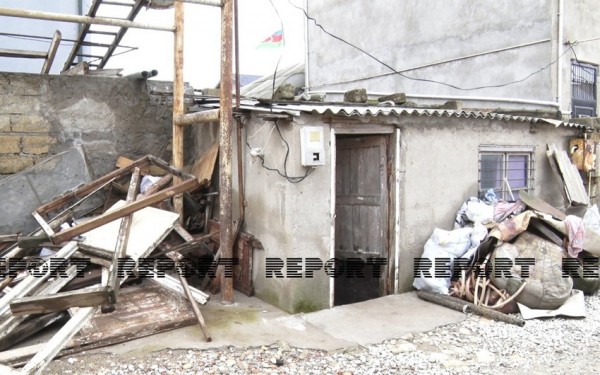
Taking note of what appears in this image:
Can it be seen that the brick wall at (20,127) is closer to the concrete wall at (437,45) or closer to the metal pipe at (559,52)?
the concrete wall at (437,45)

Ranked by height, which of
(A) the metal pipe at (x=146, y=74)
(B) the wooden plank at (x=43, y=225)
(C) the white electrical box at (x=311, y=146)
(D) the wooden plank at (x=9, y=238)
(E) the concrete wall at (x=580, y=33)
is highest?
(E) the concrete wall at (x=580, y=33)

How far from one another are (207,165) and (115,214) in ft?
5.77

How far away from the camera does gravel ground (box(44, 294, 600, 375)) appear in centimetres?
436

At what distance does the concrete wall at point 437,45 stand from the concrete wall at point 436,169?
2.74 m

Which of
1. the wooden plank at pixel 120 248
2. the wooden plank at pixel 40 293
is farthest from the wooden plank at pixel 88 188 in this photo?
the wooden plank at pixel 40 293

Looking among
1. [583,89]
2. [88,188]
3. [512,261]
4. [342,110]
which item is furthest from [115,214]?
[583,89]

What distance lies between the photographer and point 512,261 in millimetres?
6234

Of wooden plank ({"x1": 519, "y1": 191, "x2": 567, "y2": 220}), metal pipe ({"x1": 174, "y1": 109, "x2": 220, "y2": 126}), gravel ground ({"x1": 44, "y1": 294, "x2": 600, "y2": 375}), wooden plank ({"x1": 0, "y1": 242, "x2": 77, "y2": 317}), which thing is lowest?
gravel ground ({"x1": 44, "y1": 294, "x2": 600, "y2": 375})

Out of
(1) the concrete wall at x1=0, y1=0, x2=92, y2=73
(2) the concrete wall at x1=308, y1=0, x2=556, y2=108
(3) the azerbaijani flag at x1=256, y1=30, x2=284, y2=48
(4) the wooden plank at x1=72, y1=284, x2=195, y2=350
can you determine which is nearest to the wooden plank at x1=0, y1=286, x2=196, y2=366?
(4) the wooden plank at x1=72, y1=284, x2=195, y2=350

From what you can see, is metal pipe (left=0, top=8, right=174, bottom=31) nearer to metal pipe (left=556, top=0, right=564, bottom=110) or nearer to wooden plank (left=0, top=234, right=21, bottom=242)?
wooden plank (left=0, top=234, right=21, bottom=242)

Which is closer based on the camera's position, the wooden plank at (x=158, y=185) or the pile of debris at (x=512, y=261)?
the pile of debris at (x=512, y=261)

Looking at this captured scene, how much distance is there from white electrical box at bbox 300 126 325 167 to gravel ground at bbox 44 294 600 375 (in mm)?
2086

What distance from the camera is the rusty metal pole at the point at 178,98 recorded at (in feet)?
23.0

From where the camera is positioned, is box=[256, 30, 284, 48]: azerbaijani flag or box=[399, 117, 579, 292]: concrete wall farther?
box=[256, 30, 284, 48]: azerbaijani flag
